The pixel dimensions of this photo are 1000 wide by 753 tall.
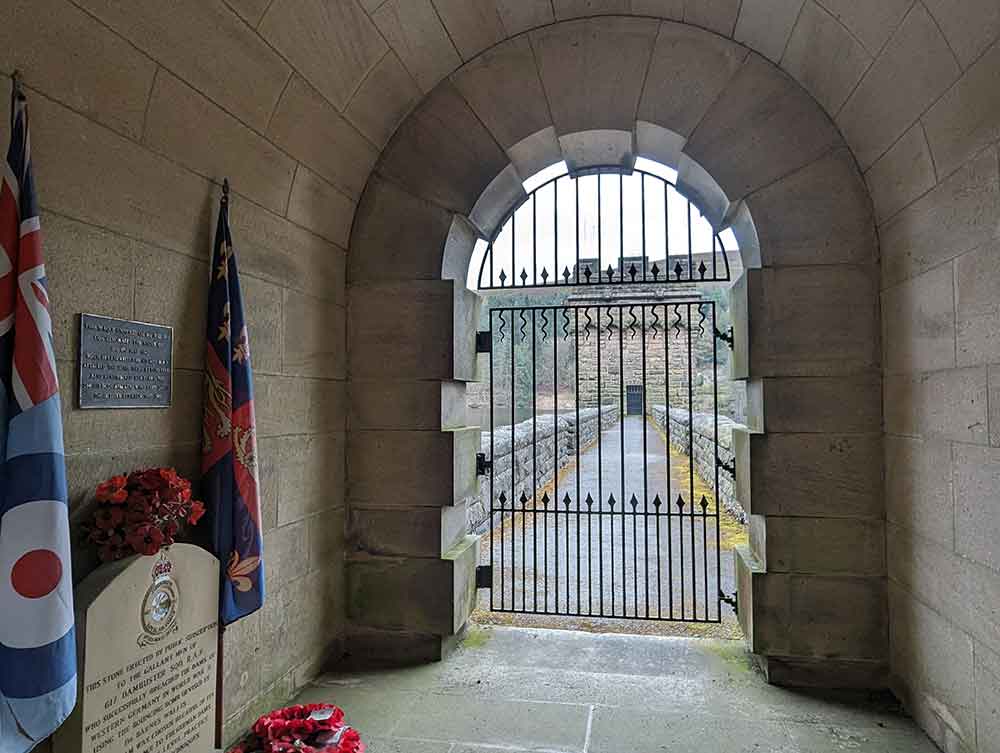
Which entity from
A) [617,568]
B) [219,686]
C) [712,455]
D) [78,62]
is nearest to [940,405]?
[219,686]

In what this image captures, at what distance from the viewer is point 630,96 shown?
3430 mm

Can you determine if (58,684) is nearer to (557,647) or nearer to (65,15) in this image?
(65,15)

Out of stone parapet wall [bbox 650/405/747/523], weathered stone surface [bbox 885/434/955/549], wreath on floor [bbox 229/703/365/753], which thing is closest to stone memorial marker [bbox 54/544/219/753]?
wreath on floor [bbox 229/703/365/753]

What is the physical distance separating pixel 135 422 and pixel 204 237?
2.54 feet

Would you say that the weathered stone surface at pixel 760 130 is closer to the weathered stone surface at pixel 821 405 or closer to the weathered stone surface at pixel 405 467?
the weathered stone surface at pixel 821 405

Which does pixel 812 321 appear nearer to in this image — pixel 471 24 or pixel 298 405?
pixel 471 24

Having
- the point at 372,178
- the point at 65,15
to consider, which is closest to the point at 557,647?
the point at 372,178

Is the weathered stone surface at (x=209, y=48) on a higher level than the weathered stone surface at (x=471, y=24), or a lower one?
lower

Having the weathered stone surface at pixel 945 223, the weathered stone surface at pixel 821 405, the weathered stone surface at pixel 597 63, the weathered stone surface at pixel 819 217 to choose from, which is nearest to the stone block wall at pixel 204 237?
the weathered stone surface at pixel 597 63

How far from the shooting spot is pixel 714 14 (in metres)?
3.13

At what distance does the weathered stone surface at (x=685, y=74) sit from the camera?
128 inches

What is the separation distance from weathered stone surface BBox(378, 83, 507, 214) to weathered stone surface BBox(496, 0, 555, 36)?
1.51 ft

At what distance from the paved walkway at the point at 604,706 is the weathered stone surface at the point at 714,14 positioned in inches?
128

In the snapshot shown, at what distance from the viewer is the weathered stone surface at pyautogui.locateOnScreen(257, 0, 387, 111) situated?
8.34 ft
